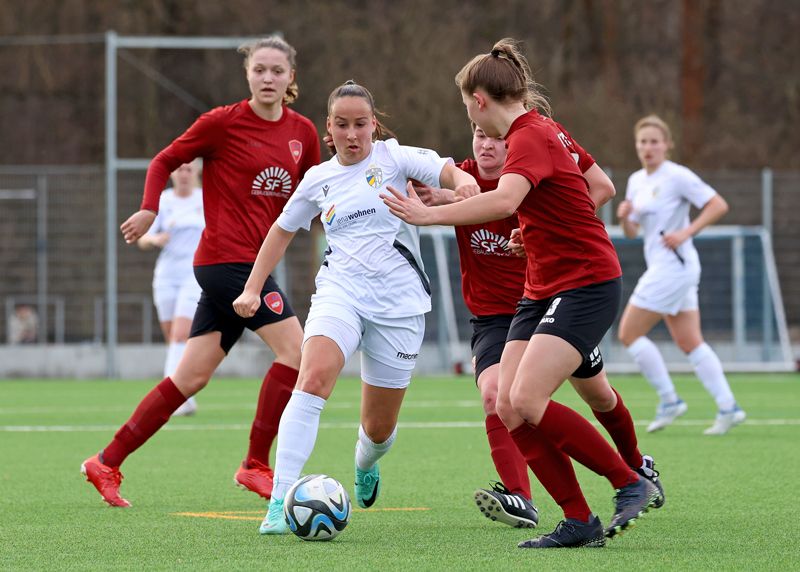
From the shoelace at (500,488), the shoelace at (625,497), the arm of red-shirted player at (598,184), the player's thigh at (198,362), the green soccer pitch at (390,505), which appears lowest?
→ the green soccer pitch at (390,505)

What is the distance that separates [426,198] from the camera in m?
6.02

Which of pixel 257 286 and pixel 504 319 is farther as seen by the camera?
pixel 504 319

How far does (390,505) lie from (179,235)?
6.58 m

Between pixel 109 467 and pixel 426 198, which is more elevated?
pixel 426 198

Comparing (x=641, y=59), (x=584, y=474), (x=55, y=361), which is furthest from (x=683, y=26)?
(x=584, y=474)

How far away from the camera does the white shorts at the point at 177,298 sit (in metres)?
12.6

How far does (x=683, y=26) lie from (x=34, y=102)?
1270 centimetres

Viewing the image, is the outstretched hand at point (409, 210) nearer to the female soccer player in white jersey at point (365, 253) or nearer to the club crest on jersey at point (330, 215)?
the female soccer player in white jersey at point (365, 253)

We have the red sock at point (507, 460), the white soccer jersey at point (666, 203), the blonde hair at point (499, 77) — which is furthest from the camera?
the white soccer jersey at point (666, 203)

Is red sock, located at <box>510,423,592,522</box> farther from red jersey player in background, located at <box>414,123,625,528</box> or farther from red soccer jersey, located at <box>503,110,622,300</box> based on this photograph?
red jersey player in background, located at <box>414,123,625,528</box>

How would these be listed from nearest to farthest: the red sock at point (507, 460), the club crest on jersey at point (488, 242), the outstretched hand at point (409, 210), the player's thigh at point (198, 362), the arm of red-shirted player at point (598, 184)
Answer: the outstretched hand at point (409, 210) < the arm of red-shirted player at point (598, 184) < the red sock at point (507, 460) < the club crest on jersey at point (488, 242) < the player's thigh at point (198, 362)

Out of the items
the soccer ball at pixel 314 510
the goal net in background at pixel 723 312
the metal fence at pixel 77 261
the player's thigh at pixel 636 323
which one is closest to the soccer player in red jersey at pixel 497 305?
the soccer ball at pixel 314 510

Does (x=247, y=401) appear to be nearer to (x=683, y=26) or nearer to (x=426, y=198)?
(x=426, y=198)

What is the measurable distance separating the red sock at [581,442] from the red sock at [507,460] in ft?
2.53
